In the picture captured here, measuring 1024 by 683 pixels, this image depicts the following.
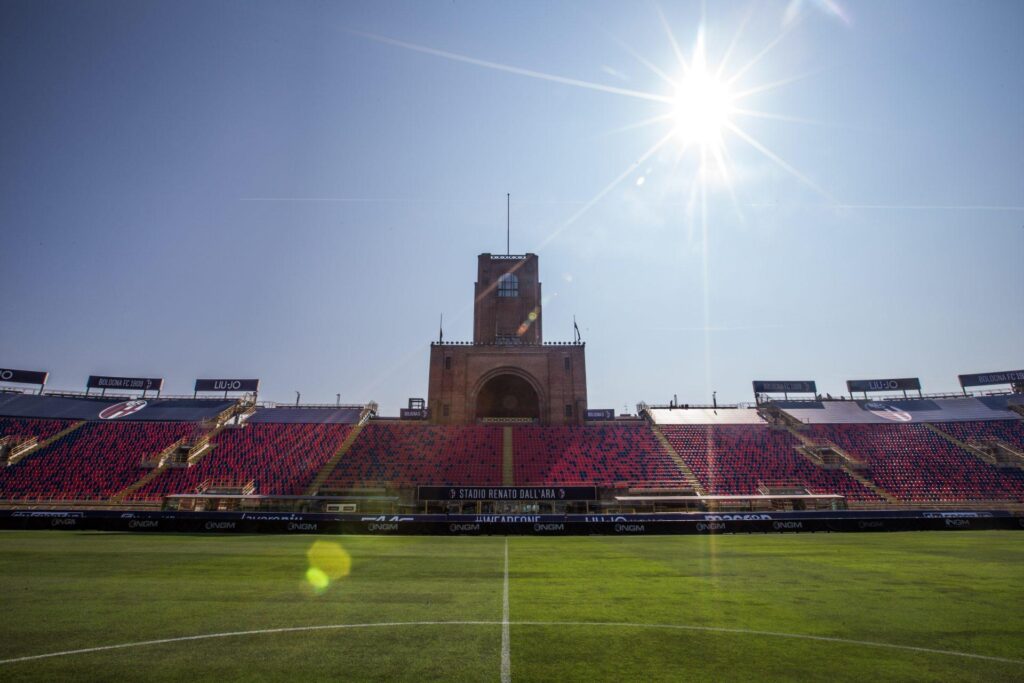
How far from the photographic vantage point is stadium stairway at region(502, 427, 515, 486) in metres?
47.2

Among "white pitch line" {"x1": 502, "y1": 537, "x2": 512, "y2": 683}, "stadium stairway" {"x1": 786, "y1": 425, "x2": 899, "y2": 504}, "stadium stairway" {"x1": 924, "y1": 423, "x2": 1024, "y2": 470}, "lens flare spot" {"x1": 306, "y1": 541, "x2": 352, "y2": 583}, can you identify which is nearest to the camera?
"white pitch line" {"x1": 502, "y1": 537, "x2": 512, "y2": 683}

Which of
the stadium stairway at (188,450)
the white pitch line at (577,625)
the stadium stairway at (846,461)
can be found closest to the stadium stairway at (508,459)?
the stadium stairway at (846,461)

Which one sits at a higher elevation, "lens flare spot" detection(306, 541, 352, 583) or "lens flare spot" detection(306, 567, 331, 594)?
"lens flare spot" detection(306, 567, 331, 594)

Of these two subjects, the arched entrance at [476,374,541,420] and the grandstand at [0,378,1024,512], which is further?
the arched entrance at [476,374,541,420]

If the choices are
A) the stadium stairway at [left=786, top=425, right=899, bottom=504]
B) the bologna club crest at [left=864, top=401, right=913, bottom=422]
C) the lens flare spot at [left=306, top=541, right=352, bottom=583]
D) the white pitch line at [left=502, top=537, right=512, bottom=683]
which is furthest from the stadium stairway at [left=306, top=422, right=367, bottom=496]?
the bologna club crest at [left=864, top=401, right=913, bottom=422]

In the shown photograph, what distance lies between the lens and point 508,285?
228 ft

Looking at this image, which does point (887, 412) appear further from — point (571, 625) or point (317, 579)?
point (317, 579)

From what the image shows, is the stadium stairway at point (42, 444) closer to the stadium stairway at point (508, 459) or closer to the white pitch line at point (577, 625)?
the stadium stairway at point (508, 459)

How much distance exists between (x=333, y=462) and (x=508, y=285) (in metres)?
33.4

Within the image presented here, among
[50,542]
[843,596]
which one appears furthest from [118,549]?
[843,596]

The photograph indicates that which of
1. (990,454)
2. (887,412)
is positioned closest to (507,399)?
(887,412)

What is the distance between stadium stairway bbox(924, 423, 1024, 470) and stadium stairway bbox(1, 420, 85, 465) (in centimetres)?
9191

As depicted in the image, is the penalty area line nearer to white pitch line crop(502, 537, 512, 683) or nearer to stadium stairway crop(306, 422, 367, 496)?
white pitch line crop(502, 537, 512, 683)

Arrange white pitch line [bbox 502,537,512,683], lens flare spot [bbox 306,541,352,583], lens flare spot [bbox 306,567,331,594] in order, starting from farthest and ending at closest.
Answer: lens flare spot [bbox 306,541,352,583], lens flare spot [bbox 306,567,331,594], white pitch line [bbox 502,537,512,683]
